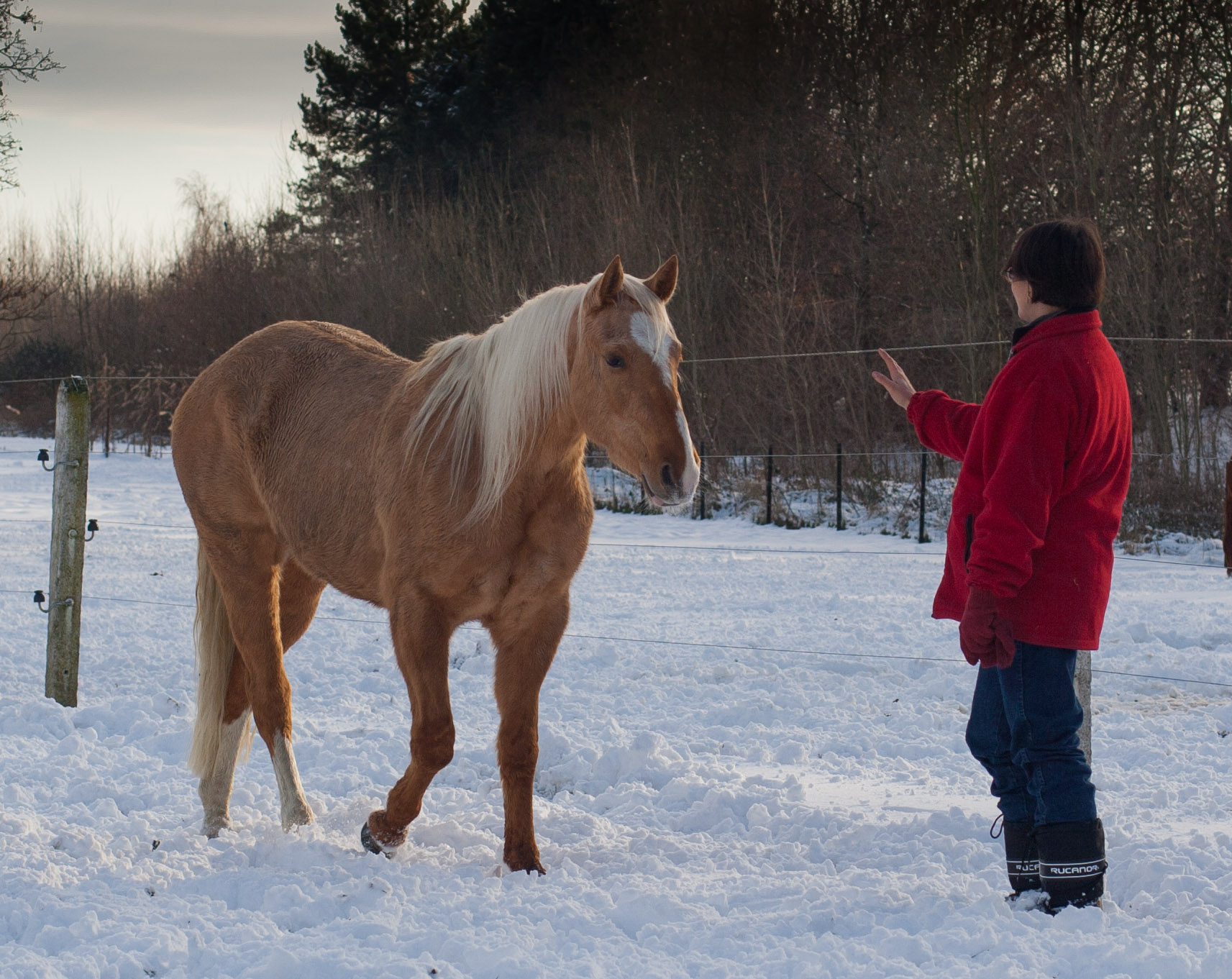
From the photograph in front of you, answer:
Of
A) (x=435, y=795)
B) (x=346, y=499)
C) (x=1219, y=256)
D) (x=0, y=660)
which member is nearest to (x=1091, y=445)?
(x=346, y=499)

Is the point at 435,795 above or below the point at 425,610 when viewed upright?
below

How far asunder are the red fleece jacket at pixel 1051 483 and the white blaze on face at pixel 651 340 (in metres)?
0.83

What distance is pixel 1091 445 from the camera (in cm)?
248

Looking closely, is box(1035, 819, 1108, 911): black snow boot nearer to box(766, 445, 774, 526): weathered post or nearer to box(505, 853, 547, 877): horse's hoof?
box(505, 853, 547, 877): horse's hoof

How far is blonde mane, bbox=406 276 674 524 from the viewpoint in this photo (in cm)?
303

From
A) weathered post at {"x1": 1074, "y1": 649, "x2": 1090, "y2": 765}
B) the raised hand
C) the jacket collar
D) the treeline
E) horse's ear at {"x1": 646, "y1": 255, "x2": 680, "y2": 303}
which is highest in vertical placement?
the treeline

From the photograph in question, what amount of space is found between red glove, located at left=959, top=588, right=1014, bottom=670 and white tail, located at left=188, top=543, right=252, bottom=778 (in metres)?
2.55

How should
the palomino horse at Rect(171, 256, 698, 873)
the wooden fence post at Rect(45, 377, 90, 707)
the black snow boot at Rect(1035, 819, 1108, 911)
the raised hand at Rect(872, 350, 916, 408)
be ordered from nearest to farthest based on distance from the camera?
1. the black snow boot at Rect(1035, 819, 1108, 911)
2. the palomino horse at Rect(171, 256, 698, 873)
3. the raised hand at Rect(872, 350, 916, 408)
4. the wooden fence post at Rect(45, 377, 90, 707)

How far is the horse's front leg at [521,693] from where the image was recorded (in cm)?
314

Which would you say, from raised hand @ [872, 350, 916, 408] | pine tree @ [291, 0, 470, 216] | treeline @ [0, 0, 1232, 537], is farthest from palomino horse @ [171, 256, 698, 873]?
pine tree @ [291, 0, 470, 216]

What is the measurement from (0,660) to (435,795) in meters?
3.18

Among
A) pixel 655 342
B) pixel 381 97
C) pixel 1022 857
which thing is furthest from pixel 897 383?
pixel 381 97

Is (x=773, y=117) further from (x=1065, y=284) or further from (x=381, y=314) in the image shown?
(x=1065, y=284)

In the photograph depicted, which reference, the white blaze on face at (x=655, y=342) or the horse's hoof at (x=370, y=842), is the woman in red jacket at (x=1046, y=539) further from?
the horse's hoof at (x=370, y=842)
